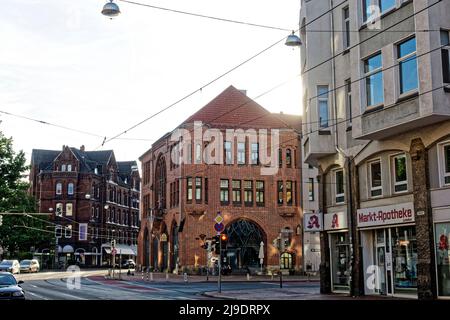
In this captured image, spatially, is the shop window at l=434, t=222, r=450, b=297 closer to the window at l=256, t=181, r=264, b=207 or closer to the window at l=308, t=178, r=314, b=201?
the window at l=308, t=178, r=314, b=201

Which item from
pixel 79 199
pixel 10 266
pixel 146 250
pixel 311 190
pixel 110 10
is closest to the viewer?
pixel 110 10

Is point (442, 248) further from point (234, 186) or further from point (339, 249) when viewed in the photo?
point (234, 186)

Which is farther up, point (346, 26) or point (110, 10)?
point (346, 26)

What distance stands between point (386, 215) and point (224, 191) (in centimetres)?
3478

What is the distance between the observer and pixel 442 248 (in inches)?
764

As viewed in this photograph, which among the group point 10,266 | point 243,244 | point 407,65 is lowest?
point 10,266

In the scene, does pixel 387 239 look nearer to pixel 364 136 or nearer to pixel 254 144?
pixel 364 136

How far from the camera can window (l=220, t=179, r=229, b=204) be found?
56.0 m

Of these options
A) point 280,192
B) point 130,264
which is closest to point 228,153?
point 280,192

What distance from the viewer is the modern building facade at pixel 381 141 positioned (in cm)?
1916

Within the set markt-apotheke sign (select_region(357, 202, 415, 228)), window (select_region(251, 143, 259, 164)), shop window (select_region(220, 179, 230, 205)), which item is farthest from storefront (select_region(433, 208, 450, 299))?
window (select_region(251, 143, 259, 164))

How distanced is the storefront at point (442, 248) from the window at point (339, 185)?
6375 mm

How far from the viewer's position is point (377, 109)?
69.7ft
